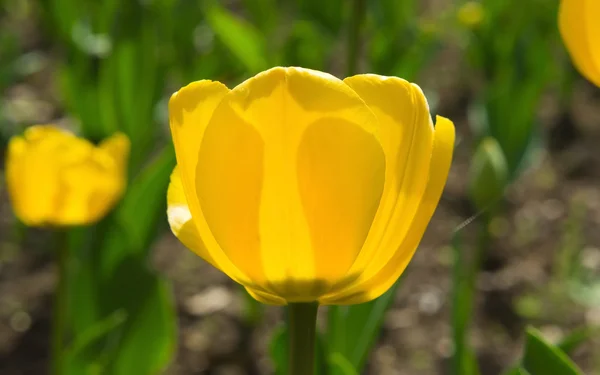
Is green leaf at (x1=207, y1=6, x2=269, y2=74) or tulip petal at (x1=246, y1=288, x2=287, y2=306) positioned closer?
tulip petal at (x1=246, y1=288, x2=287, y2=306)

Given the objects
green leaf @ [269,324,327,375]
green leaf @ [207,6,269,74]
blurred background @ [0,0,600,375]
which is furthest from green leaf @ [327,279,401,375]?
green leaf @ [207,6,269,74]

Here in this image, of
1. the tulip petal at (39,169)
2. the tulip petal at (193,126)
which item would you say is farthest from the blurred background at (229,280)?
the tulip petal at (193,126)

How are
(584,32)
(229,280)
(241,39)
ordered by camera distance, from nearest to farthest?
(584,32), (229,280), (241,39)

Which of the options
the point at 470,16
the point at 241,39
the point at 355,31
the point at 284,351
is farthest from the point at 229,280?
the point at 470,16

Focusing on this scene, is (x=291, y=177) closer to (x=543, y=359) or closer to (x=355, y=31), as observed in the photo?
(x=543, y=359)

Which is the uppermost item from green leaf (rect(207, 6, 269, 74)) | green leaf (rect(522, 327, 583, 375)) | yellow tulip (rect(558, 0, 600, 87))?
yellow tulip (rect(558, 0, 600, 87))

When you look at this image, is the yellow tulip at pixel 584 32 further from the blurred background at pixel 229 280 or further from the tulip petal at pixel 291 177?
the blurred background at pixel 229 280

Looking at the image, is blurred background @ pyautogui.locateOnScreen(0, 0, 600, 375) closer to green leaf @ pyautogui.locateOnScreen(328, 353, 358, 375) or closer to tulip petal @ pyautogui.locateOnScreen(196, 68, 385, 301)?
green leaf @ pyautogui.locateOnScreen(328, 353, 358, 375)

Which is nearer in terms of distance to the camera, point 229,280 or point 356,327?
point 356,327
